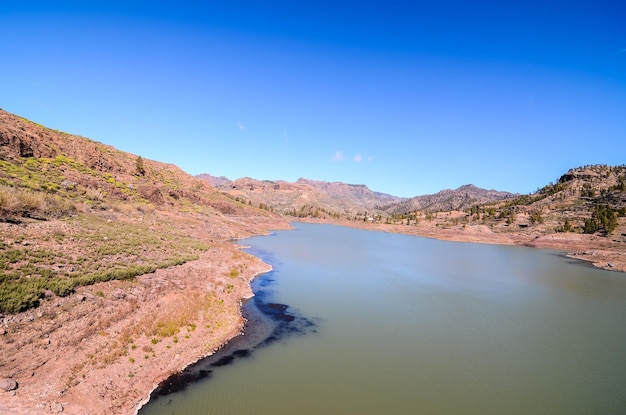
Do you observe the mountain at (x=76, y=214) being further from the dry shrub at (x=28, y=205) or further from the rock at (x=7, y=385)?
the rock at (x=7, y=385)

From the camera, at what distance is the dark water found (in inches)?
506

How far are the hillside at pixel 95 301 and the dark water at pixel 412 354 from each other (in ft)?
6.59

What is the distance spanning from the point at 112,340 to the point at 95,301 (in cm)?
317

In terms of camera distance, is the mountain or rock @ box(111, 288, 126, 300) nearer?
the mountain

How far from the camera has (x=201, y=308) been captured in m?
19.7

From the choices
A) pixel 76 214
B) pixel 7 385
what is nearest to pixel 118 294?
pixel 7 385

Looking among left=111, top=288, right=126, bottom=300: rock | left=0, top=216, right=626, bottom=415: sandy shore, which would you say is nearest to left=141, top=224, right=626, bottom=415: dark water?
left=0, top=216, right=626, bottom=415: sandy shore

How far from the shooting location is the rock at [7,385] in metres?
10.0

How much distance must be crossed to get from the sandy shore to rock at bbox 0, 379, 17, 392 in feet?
0.54

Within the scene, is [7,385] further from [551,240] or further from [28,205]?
[551,240]

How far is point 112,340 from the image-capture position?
14023 millimetres

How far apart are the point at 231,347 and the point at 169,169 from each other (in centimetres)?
10265

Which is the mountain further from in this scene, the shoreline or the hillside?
the shoreline

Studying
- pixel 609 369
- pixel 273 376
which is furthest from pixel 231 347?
pixel 609 369
